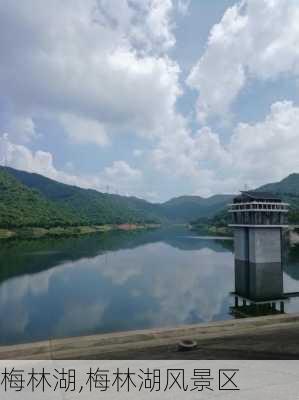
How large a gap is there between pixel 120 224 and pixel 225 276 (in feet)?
497

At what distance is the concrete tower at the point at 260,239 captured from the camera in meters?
43.3

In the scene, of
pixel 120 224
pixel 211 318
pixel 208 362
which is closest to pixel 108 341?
pixel 208 362

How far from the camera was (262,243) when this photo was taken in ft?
145

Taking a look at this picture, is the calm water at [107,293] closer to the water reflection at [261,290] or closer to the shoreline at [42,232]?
the water reflection at [261,290]

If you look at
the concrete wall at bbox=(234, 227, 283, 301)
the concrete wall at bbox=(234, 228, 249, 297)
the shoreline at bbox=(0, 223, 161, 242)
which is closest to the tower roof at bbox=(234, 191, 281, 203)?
the concrete wall at bbox=(234, 227, 283, 301)

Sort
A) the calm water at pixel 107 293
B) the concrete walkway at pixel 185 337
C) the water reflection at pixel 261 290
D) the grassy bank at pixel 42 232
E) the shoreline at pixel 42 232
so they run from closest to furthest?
1. the concrete walkway at pixel 185 337
2. the calm water at pixel 107 293
3. the water reflection at pixel 261 290
4. the shoreline at pixel 42 232
5. the grassy bank at pixel 42 232

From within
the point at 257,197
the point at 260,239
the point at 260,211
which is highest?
the point at 257,197

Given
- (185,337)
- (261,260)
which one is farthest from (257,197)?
(185,337)

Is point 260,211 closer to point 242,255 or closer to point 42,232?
point 242,255

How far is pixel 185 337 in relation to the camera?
41.2ft

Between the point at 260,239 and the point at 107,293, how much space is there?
2006 centimetres

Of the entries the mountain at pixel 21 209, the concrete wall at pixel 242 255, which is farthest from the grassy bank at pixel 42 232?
the concrete wall at pixel 242 255

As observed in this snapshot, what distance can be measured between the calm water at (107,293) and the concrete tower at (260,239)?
2199 millimetres

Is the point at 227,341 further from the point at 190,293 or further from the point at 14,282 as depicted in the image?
the point at 14,282
